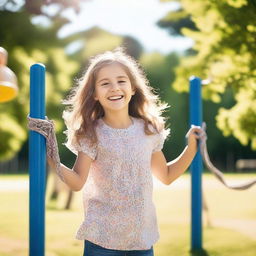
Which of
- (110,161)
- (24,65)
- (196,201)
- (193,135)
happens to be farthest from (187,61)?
(110,161)

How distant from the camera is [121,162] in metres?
2.40

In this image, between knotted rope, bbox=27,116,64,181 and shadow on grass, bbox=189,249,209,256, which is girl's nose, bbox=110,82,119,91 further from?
shadow on grass, bbox=189,249,209,256

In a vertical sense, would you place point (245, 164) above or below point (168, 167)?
above

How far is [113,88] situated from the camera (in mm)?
2426

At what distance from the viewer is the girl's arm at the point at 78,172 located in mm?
2316

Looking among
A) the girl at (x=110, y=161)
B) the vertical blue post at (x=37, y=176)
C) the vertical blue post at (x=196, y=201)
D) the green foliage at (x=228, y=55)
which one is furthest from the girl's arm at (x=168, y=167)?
the green foliage at (x=228, y=55)

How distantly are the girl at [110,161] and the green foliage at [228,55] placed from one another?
2.52 metres

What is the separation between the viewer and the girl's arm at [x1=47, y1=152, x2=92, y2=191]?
232 centimetres

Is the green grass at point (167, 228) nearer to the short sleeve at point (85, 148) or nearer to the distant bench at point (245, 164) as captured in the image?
the short sleeve at point (85, 148)

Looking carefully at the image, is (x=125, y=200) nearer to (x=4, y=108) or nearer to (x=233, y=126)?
(x=233, y=126)

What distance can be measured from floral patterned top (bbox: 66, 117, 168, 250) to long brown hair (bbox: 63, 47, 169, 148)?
7 centimetres

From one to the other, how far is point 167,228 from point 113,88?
11.9 feet

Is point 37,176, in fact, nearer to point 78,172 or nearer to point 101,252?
point 78,172

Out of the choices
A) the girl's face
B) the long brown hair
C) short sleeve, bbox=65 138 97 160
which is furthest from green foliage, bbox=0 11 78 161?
short sleeve, bbox=65 138 97 160
